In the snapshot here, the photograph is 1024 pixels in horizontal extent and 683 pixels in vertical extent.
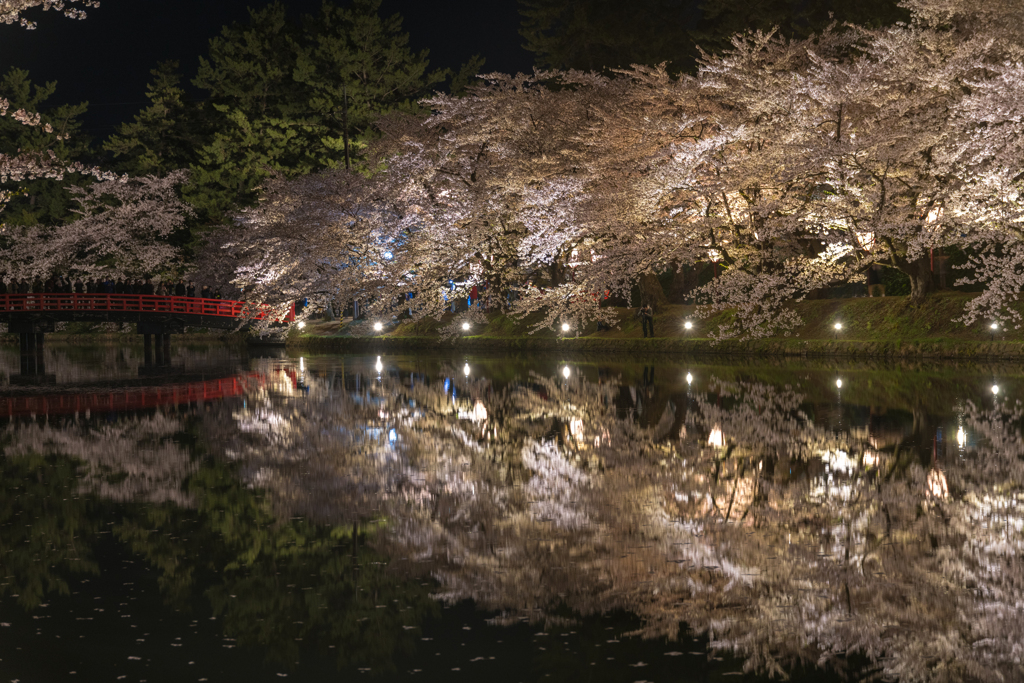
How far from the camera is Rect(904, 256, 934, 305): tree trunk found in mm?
29844

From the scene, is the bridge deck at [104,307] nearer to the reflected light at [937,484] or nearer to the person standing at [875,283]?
the person standing at [875,283]

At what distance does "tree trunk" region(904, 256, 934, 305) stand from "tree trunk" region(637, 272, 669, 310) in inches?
385

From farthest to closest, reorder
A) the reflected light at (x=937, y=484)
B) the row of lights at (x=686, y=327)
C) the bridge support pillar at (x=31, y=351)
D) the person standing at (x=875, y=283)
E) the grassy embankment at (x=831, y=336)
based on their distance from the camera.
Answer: the person standing at (x=875, y=283), the bridge support pillar at (x=31, y=351), the grassy embankment at (x=831, y=336), the row of lights at (x=686, y=327), the reflected light at (x=937, y=484)

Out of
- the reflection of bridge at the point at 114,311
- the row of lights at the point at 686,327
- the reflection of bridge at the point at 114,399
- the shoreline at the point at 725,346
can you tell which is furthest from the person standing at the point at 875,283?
the reflection of bridge at the point at 114,311

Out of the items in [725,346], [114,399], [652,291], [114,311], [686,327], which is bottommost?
[114,399]

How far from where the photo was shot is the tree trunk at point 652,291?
1484 inches

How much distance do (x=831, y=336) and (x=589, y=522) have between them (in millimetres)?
25278

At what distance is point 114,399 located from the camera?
2044cm

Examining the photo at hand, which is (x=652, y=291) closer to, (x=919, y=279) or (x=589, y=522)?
(x=919, y=279)

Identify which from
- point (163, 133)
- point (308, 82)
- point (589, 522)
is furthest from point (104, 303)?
point (589, 522)

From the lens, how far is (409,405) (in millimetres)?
18094

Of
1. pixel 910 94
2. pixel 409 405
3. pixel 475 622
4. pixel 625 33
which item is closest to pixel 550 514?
pixel 475 622

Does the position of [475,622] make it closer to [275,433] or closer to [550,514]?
[550,514]

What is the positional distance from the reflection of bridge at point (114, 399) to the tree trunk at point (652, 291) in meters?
17.6
